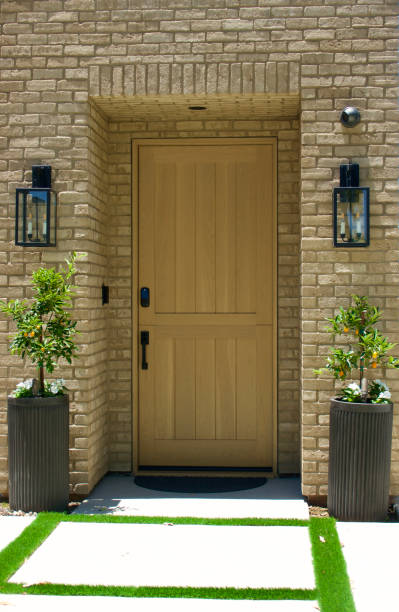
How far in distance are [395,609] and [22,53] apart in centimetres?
417

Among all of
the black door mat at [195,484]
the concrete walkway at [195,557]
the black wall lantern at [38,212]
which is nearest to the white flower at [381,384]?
the concrete walkway at [195,557]

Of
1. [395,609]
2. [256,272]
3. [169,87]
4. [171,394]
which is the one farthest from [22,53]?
[395,609]

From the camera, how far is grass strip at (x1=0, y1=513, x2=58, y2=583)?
3820mm

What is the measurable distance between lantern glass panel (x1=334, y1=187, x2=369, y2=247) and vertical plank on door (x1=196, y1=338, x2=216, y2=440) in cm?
141

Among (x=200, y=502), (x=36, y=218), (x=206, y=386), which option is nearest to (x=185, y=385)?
(x=206, y=386)

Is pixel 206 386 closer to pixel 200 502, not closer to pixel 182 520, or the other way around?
pixel 200 502

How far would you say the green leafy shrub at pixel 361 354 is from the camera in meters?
4.64

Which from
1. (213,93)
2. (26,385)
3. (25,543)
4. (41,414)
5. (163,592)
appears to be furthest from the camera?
(213,93)

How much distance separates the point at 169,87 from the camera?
501 centimetres

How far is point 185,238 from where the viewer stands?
226 inches

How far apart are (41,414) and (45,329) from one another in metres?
0.59

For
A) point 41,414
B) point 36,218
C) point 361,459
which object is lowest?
point 361,459

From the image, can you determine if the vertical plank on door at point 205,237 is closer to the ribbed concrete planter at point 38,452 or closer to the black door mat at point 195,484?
the black door mat at point 195,484

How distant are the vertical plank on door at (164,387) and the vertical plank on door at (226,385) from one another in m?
0.36
